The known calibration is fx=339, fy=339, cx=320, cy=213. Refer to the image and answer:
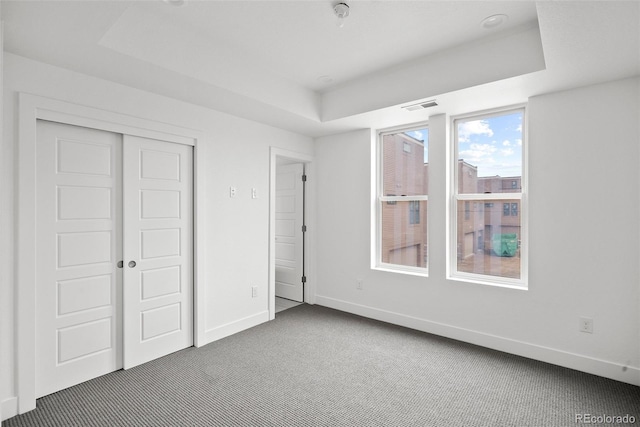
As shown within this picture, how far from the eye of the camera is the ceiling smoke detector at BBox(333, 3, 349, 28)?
232 centimetres

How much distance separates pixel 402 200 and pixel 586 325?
216 centimetres

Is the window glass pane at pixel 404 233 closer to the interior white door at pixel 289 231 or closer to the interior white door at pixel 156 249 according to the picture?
the interior white door at pixel 289 231

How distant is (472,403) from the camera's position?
2.47m

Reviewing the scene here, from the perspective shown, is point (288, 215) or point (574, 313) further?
point (288, 215)

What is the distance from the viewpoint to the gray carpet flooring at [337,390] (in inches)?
90.3

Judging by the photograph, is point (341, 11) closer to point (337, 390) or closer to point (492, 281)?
point (337, 390)

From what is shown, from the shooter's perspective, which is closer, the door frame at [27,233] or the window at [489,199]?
the door frame at [27,233]

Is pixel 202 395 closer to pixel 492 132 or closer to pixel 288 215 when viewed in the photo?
pixel 288 215

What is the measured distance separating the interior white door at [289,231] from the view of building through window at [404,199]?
4.19ft

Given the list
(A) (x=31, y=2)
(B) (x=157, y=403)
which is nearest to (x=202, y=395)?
(B) (x=157, y=403)

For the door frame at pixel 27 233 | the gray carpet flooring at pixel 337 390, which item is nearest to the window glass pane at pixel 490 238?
the gray carpet flooring at pixel 337 390

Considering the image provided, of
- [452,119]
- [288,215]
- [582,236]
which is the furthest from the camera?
[288,215]

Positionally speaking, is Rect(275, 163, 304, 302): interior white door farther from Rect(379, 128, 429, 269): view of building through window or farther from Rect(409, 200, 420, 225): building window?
Rect(409, 200, 420, 225): building window

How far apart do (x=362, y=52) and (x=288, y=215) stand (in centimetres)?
274
